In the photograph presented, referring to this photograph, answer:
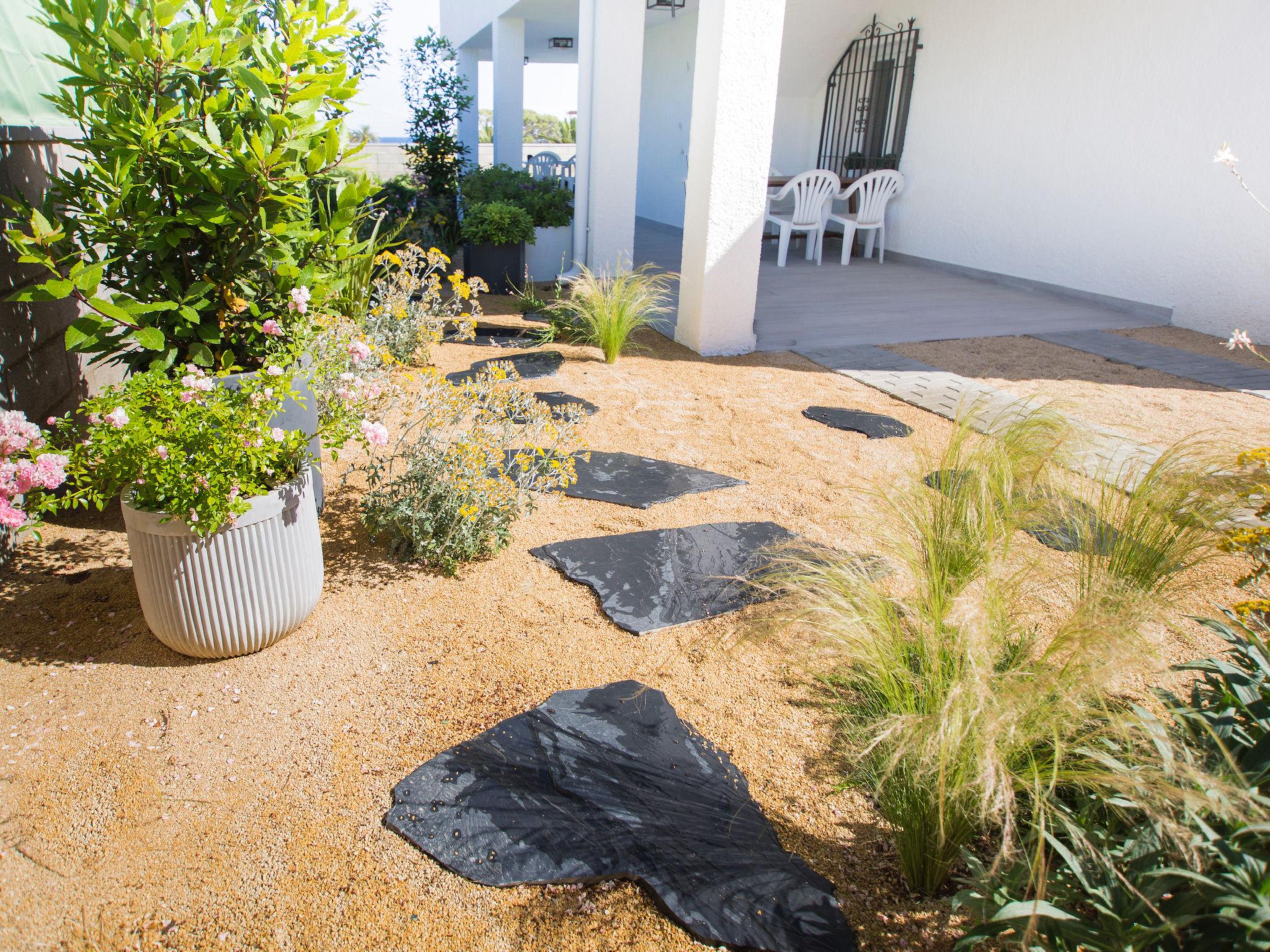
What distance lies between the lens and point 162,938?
1.45 meters

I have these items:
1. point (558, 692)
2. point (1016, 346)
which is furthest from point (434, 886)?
point (1016, 346)

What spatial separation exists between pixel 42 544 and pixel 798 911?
2600 mm

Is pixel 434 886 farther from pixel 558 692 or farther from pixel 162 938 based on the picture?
pixel 558 692

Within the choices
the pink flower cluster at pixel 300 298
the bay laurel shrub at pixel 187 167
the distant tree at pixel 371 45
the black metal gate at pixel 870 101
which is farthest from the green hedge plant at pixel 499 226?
the black metal gate at pixel 870 101

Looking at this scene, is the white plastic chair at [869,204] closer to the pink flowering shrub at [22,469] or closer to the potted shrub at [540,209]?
the potted shrub at [540,209]

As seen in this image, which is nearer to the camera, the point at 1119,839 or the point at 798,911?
the point at 1119,839

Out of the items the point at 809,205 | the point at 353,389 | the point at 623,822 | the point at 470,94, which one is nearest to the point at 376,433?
the point at 353,389

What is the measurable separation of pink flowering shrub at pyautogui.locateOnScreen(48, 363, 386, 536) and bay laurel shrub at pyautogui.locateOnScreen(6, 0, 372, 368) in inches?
15.9

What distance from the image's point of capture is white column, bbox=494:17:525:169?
Result: 32.4ft

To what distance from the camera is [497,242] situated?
6.98 m

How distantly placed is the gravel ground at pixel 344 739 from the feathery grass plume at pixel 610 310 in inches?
83.6

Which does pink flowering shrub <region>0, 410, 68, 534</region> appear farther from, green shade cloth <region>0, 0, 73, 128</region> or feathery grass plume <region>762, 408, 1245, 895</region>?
feathery grass plume <region>762, 408, 1245, 895</region>

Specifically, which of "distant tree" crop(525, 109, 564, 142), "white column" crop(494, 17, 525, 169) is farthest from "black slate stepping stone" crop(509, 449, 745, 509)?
"distant tree" crop(525, 109, 564, 142)

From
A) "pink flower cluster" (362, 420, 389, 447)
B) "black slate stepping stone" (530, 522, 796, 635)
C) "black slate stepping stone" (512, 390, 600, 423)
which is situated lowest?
"black slate stepping stone" (530, 522, 796, 635)
